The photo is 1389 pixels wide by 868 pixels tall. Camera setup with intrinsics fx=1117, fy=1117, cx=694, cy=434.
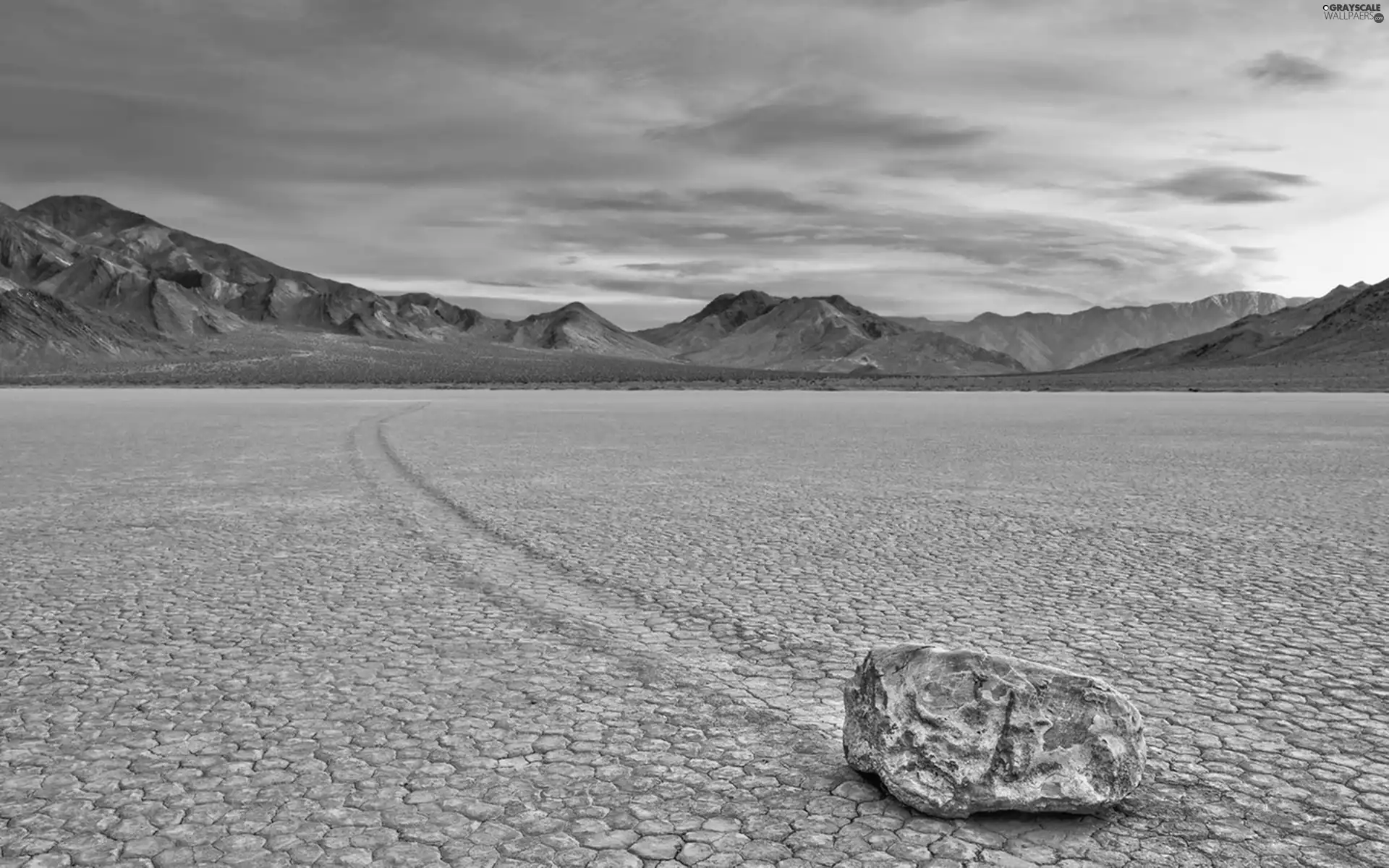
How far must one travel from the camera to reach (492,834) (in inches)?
163

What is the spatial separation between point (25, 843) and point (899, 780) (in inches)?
128

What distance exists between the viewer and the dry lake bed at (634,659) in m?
4.19

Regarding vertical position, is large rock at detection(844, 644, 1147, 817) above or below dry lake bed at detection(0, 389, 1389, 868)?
above

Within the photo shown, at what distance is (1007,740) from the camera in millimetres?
4234

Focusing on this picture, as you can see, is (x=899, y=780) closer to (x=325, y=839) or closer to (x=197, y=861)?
(x=325, y=839)

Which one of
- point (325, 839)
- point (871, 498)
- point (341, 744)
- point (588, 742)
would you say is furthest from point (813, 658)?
point (871, 498)

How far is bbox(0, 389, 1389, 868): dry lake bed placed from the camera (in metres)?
4.19

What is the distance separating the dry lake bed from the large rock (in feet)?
0.39

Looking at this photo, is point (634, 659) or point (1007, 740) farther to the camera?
point (634, 659)

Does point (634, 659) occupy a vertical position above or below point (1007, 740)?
below

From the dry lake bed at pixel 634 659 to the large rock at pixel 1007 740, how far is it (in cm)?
12

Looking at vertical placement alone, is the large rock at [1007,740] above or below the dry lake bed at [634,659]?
above

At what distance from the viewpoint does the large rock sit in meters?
4.23

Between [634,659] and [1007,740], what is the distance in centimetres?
281
